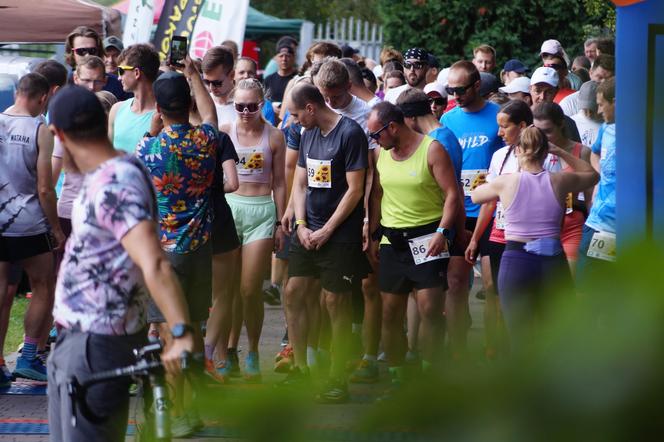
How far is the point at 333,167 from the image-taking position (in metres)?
6.84

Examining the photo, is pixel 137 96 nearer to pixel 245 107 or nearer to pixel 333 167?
pixel 245 107

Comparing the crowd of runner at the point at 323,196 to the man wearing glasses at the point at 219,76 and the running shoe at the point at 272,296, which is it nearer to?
the man wearing glasses at the point at 219,76

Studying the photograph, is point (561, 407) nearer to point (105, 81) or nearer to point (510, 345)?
point (510, 345)

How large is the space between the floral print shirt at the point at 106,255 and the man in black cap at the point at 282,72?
8991 mm

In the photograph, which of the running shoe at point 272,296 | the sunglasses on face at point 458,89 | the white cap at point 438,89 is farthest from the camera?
the running shoe at point 272,296

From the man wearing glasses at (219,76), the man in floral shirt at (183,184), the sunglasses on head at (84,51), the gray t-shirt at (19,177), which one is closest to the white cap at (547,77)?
the man wearing glasses at (219,76)

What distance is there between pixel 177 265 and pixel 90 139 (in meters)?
2.34

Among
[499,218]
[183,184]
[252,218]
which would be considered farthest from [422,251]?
[183,184]

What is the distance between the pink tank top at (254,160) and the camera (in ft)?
23.8

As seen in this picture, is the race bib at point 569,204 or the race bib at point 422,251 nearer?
the race bib at point 422,251

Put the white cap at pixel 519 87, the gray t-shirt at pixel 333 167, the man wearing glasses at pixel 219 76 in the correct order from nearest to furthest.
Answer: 1. the gray t-shirt at pixel 333 167
2. the man wearing glasses at pixel 219 76
3. the white cap at pixel 519 87

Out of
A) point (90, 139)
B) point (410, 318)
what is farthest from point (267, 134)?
point (90, 139)

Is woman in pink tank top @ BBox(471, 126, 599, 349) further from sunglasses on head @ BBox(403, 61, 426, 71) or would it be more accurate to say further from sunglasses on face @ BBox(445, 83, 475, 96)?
sunglasses on head @ BBox(403, 61, 426, 71)

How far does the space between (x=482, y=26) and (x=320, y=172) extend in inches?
596
